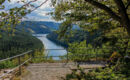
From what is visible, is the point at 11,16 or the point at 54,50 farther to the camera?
the point at 54,50

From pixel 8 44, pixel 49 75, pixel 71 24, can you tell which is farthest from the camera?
pixel 8 44

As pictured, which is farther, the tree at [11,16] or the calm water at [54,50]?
the calm water at [54,50]

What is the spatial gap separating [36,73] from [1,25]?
4049 millimetres

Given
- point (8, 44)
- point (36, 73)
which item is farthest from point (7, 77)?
point (8, 44)

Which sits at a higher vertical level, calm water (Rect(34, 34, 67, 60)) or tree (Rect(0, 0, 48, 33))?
tree (Rect(0, 0, 48, 33))

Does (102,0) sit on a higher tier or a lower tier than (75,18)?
higher

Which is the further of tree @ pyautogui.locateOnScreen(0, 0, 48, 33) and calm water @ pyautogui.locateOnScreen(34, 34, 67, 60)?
calm water @ pyautogui.locateOnScreen(34, 34, 67, 60)

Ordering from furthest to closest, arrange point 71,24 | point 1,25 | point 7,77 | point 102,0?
point 71,24, point 102,0, point 7,77, point 1,25

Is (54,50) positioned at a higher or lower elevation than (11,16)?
lower

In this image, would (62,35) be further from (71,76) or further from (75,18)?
(71,76)

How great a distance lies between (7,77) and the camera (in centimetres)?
507

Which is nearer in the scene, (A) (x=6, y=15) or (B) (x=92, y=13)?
(A) (x=6, y=15)

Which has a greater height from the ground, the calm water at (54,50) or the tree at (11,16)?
the tree at (11,16)

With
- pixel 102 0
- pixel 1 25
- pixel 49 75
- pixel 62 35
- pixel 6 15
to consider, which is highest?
pixel 102 0
